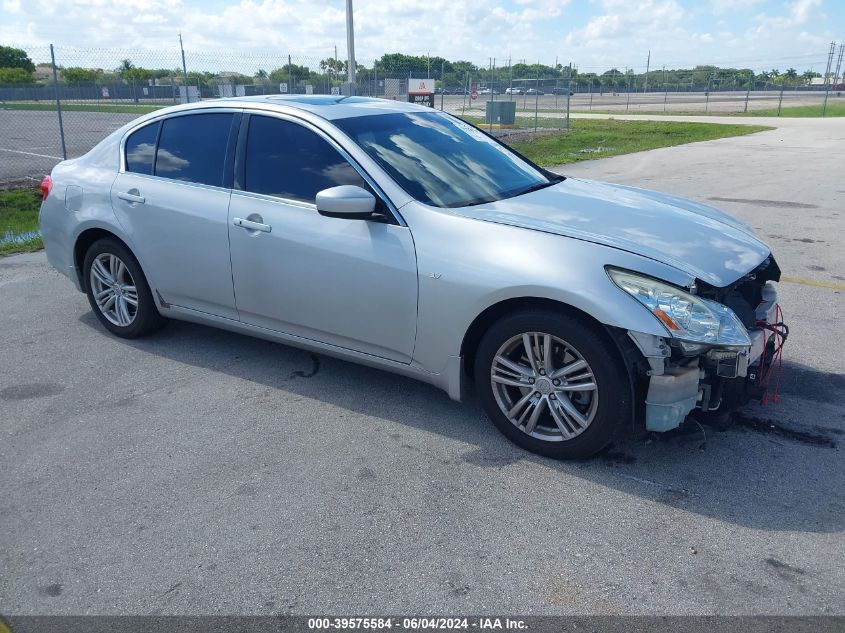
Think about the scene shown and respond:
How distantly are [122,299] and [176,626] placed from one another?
3.26 meters

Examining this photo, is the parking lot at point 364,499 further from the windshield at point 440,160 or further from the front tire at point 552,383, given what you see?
the windshield at point 440,160

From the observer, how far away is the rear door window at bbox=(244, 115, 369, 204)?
420 centimetres

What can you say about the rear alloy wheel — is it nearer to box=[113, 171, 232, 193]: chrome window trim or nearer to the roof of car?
box=[113, 171, 232, 193]: chrome window trim

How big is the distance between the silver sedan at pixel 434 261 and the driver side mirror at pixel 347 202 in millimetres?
12

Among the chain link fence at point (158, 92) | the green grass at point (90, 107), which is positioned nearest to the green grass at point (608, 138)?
the chain link fence at point (158, 92)

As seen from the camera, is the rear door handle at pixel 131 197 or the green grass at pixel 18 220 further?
the green grass at pixel 18 220

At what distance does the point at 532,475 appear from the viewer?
355 cm

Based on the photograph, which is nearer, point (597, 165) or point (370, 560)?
point (370, 560)

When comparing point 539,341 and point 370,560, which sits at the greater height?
point 539,341

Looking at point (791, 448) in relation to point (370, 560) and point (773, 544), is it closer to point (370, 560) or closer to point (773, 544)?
point (773, 544)

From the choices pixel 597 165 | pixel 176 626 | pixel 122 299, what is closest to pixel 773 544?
pixel 176 626

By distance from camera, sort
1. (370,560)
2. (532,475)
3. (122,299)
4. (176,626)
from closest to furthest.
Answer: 1. (176,626)
2. (370,560)
3. (532,475)
4. (122,299)

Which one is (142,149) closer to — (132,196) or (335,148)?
(132,196)

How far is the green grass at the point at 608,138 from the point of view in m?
18.0
